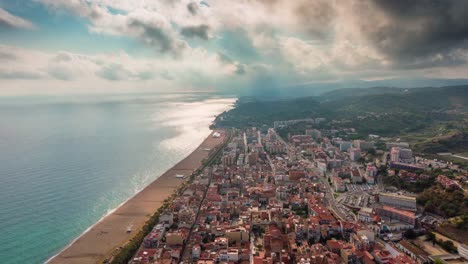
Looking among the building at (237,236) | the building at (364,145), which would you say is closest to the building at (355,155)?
the building at (364,145)

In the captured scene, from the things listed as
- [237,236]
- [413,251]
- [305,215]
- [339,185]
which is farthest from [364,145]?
[237,236]

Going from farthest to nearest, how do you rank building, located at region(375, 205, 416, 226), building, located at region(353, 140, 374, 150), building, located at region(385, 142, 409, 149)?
1. building, located at region(353, 140, 374, 150)
2. building, located at region(385, 142, 409, 149)
3. building, located at region(375, 205, 416, 226)

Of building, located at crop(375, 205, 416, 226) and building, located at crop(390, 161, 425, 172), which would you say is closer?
building, located at crop(375, 205, 416, 226)

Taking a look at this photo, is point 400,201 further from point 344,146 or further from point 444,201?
point 344,146

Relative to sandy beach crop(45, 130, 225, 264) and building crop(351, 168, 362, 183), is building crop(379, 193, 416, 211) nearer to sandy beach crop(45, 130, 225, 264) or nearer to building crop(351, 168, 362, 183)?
building crop(351, 168, 362, 183)

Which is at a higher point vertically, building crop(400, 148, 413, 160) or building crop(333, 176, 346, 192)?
building crop(400, 148, 413, 160)

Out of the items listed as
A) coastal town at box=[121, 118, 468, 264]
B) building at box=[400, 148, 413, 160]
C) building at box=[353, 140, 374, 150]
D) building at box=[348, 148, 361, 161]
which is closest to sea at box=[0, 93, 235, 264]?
coastal town at box=[121, 118, 468, 264]

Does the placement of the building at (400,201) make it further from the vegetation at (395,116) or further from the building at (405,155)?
the vegetation at (395,116)
